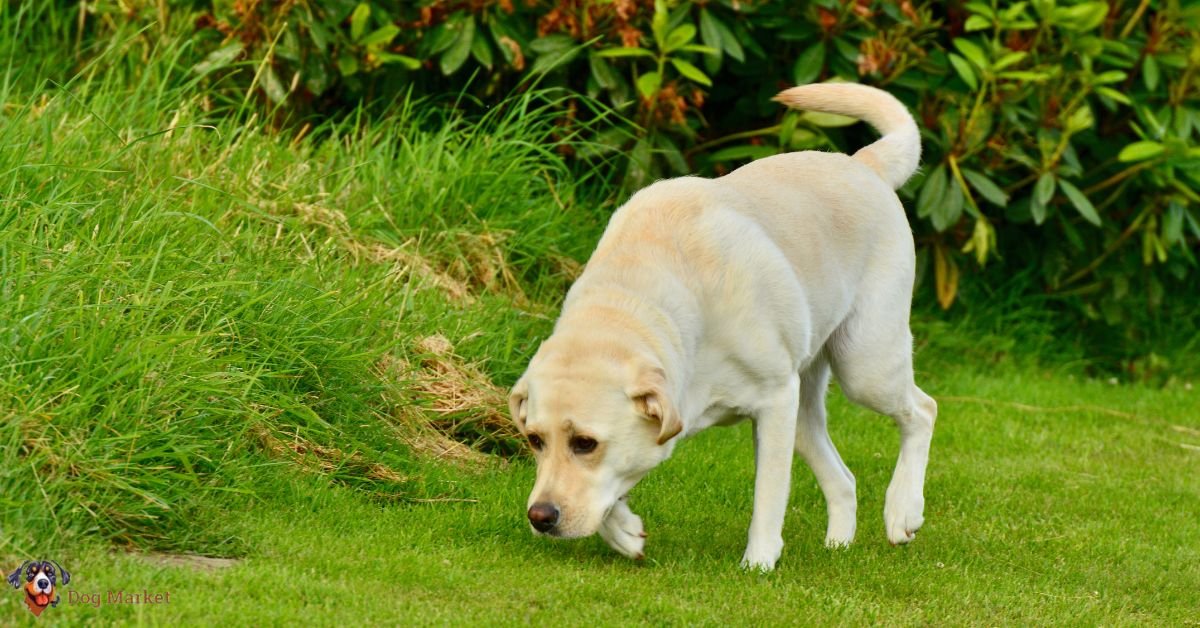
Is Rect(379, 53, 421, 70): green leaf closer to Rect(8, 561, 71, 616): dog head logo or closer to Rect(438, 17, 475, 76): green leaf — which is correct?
Rect(438, 17, 475, 76): green leaf

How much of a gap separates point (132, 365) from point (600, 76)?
3631mm

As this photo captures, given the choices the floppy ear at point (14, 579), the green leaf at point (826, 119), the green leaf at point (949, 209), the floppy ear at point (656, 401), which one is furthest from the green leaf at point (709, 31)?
the floppy ear at point (14, 579)

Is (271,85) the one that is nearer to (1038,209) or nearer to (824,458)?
(824,458)

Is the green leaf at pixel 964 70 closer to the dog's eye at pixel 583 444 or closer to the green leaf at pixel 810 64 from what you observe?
the green leaf at pixel 810 64

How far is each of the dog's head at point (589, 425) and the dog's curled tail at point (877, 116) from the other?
1771 mm

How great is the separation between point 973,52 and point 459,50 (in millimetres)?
2765

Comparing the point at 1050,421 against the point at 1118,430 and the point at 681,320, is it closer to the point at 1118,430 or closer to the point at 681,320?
the point at 1118,430

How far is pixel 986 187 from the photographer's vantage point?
27.5ft

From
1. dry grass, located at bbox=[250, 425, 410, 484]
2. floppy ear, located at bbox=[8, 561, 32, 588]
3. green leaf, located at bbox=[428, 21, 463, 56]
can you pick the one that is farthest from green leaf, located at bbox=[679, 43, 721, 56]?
floppy ear, located at bbox=[8, 561, 32, 588]

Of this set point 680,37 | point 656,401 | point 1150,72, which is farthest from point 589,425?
point 1150,72

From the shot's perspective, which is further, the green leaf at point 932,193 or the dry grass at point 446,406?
the green leaf at point 932,193

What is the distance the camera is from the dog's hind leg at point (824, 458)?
561 cm

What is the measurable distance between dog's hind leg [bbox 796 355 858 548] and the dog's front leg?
53 centimetres

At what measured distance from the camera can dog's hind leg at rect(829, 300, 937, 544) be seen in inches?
221
